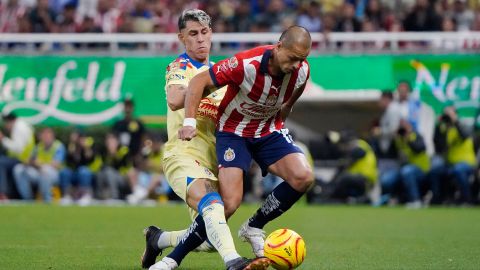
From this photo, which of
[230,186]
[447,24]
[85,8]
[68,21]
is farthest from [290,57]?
[85,8]

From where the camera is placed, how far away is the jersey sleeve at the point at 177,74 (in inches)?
344

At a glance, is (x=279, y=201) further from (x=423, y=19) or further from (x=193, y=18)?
(x=423, y=19)

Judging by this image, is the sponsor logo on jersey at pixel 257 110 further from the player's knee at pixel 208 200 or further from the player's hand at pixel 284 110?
the player's knee at pixel 208 200

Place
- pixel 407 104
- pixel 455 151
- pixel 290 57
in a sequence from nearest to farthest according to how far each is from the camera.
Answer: pixel 290 57 < pixel 455 151 < pixel 407 104

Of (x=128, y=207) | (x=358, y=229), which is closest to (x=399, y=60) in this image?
(x=128, y=207)

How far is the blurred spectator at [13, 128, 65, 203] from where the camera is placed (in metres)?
21.3

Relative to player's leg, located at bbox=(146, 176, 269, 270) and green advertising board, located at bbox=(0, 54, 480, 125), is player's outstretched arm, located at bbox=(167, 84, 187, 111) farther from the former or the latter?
green advertising board, located at bbox=(0, 54, 480, 125)

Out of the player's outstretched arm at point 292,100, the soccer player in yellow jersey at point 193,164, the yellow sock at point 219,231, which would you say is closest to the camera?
the yellow sock at point 219,231

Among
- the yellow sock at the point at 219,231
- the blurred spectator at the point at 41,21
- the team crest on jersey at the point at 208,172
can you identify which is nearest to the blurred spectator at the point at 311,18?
the blurred spectator at the point at 41,21

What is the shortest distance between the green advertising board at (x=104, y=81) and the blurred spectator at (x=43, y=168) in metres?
1.12

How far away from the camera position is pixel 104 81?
2255cm

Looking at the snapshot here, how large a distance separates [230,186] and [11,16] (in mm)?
16593

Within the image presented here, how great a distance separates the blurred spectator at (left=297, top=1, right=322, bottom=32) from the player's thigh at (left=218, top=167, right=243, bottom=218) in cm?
1423

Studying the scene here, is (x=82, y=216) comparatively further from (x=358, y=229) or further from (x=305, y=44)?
(x=305, y=44)
